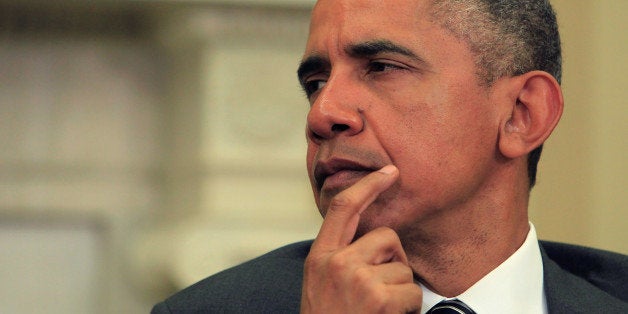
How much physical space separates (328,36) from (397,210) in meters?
0.31

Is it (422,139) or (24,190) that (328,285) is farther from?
(24,190)

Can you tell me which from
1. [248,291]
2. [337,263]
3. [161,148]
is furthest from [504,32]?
[161,148]

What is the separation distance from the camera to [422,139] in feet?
5.18

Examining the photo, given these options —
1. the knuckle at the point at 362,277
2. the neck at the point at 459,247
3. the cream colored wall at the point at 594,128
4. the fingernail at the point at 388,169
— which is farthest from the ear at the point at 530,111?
the cream colored wall at the point at 594,128

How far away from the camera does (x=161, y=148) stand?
2643 millimetres

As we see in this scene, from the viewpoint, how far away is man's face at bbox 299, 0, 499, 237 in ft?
5.14

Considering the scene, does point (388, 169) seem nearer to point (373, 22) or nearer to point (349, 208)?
point (349, 208)

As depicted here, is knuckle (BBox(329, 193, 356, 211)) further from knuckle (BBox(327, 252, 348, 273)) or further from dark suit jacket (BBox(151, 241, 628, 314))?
dark suit jacket (BBox(151, 241, 628, 314))

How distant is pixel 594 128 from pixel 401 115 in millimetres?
1127

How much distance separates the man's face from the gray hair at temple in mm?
22

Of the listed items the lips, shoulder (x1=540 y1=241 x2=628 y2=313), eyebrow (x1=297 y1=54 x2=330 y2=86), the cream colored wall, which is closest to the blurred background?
the cream colored wall

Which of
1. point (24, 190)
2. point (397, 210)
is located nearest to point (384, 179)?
point (397, 210)

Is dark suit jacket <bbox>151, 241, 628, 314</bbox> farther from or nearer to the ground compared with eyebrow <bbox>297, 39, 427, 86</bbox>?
nearer to the ground

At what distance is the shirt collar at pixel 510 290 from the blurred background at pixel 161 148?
83 centimetres
